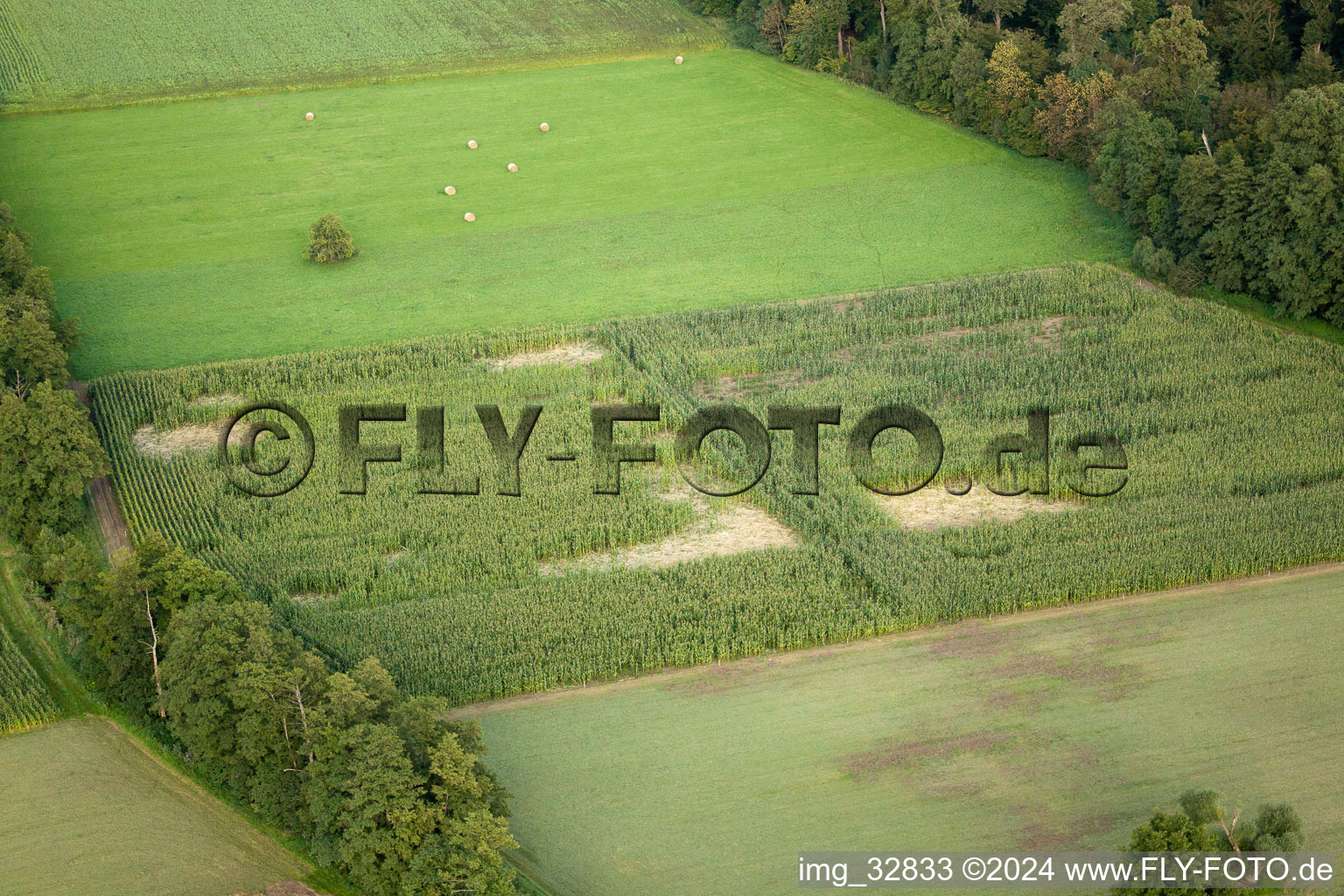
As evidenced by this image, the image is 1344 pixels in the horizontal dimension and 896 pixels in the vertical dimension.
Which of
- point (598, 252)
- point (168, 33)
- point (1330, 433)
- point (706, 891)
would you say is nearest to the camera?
point (706, 891)

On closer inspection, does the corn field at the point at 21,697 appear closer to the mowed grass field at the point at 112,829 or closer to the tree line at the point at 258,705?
the mowed grass field at the point at 112,829

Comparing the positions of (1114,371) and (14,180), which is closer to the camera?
(1114,371)

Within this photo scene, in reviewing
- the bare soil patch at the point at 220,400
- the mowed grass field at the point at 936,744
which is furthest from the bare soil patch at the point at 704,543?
the bare soil patch at the point at 220,400

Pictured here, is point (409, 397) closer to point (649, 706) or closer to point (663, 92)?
point (649, 706)

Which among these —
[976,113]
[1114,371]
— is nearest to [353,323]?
[1114,371]

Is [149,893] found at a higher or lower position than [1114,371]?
lower

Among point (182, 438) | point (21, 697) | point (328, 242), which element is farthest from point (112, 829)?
point (328, 242)
